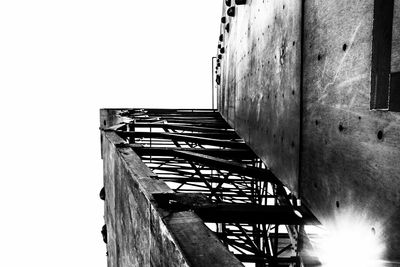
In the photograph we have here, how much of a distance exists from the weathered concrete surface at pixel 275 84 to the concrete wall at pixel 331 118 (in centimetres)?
1

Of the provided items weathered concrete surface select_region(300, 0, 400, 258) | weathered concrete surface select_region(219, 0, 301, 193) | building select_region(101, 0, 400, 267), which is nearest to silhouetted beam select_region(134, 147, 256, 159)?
weathered concrete surface select_region(219, 0, 301, 193)

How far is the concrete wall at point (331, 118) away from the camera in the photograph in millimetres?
1961

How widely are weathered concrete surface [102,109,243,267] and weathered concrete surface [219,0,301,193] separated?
1.75 m

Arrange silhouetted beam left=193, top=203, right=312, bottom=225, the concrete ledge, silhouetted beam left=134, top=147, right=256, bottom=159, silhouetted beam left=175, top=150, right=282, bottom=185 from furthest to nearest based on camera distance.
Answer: silhouetted beam left=134, top=147, right=256, bottom=159 → silhouetted beam left=175, top=150, right=282, bottom=185 → silhouetted beam left=193, top=203, right=312, bottom=225 → the concrete ledge

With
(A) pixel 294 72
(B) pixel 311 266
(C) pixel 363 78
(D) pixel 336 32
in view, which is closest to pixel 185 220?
(C) pixel 363 78

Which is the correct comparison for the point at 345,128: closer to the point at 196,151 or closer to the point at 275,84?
the point at 275,84

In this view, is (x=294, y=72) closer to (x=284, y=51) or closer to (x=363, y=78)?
(x=284, y=51)

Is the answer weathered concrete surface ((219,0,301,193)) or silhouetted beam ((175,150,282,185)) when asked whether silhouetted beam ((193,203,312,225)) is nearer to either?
weathered concrete surface ((219,0,301,193))

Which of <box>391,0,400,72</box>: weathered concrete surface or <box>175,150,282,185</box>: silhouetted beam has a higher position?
<box>391,0,400,72</box>: weathered concrete surface

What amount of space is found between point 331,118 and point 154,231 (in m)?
1.68

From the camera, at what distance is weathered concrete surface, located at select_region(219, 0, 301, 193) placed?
3.56 meters

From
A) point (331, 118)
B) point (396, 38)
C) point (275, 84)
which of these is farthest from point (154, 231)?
point (275, 84)

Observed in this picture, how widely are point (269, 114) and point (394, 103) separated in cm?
326

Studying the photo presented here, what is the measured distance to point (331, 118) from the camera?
266 centimetres
